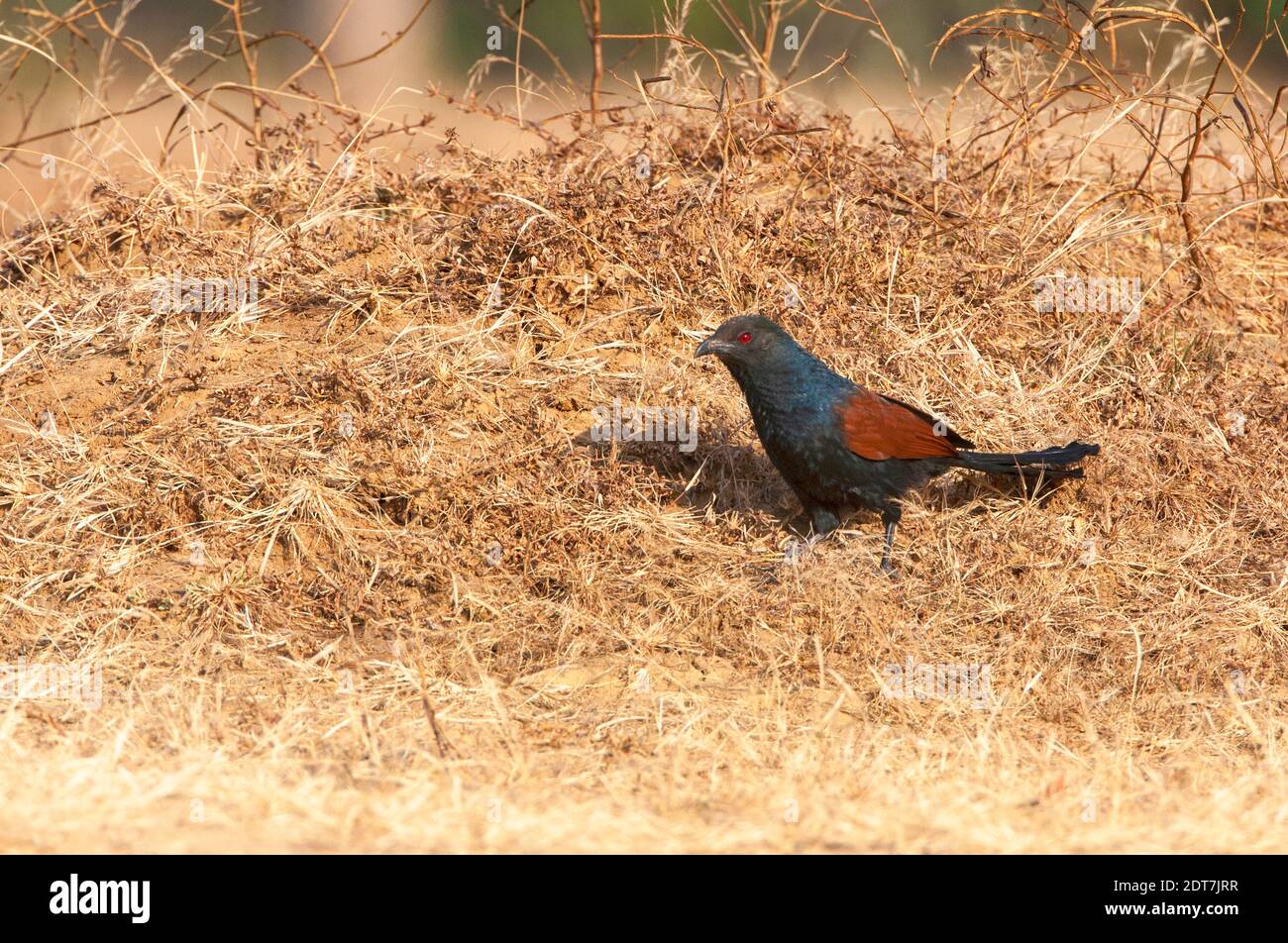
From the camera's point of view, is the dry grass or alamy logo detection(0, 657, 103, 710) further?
alamy logo detection(0, 657, 103, 710)

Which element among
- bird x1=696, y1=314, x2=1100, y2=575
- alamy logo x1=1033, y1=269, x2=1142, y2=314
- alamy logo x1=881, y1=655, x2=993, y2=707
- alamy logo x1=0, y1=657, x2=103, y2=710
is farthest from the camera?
alamy logo x1=1033, y1=269, x2=1142, y2=314

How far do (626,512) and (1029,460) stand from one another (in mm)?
1778

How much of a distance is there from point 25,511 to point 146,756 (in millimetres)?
2103

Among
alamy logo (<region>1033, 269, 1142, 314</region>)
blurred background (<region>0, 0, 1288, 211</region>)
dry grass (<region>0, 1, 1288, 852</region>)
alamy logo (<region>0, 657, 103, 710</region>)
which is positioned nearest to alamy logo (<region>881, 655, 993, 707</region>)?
dry grass (<region>0, 1, 1288, 852</region>)

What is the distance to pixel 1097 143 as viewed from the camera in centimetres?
789

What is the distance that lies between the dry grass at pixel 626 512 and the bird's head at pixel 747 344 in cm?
82

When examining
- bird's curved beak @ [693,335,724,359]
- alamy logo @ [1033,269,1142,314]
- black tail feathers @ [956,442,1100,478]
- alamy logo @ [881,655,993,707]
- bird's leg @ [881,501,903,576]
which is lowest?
alamy logo @ [881,655,993,707]

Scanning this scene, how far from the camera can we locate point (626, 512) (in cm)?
578

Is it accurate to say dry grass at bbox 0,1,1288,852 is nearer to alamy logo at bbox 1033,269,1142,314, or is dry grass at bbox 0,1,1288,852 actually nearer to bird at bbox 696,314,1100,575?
alamy logo at bbox 1033,269,1142,314

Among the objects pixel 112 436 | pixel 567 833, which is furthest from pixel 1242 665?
pixel 112 436

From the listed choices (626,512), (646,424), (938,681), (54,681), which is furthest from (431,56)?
(938,681)

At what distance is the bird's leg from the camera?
5.57 m

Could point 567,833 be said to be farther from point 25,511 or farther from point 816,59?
point 816,59

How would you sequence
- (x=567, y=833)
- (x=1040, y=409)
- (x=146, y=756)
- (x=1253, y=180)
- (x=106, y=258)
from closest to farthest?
(x=567, y=833) → (x=146, y=756) → (x=1040, y=409) → (x=106, y=258) → (x=1253, y=180)
